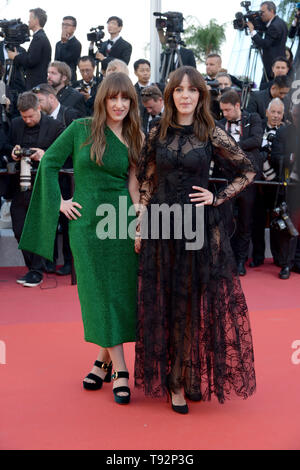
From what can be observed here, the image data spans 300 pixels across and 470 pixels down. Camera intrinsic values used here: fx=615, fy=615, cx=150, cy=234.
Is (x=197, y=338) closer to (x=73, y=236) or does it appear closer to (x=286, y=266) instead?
(x=73, y=236)

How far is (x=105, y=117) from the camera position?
117 inches

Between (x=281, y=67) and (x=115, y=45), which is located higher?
(x=115, y=45)

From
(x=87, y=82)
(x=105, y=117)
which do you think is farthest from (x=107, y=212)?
(x=87, y=82)

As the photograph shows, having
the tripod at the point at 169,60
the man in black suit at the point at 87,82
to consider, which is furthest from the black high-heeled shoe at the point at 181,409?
the tripod at the point at 169,60

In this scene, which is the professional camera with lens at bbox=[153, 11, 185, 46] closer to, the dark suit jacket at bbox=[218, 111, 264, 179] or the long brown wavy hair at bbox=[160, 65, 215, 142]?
the dark suit jacket at bbox=[218, 111, 264, 179]

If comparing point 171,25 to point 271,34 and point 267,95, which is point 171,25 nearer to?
point 271,34

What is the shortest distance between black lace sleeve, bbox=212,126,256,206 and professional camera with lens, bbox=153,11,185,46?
16.4 feet

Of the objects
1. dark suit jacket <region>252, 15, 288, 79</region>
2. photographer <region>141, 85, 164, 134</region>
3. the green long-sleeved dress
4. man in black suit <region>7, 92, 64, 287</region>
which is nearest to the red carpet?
the green long-sleeved dress

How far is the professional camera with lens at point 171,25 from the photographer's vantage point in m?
7.47

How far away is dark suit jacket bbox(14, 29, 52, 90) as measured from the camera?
282 inches

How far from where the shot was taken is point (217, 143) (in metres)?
2.91

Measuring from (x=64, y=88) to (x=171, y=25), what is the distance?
180 centimetres

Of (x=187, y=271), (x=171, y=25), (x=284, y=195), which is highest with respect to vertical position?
(x=171, y=25)

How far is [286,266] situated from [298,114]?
1482 mm
